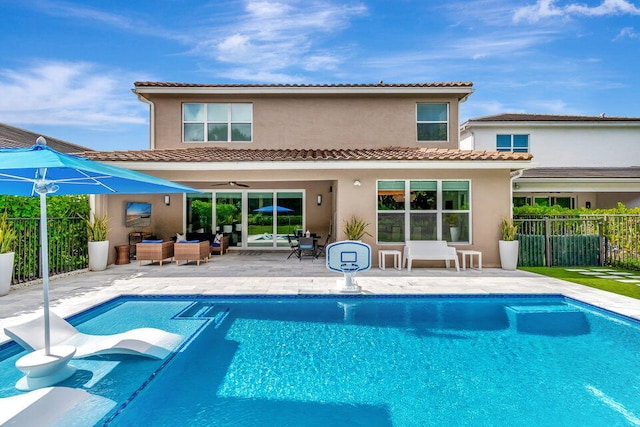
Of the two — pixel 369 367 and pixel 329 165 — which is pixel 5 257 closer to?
pixel 369 367

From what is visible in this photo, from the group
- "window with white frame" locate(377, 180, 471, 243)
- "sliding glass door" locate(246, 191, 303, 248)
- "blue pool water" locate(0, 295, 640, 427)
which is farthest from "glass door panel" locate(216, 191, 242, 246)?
"blue pool water" locate(0, 295, 640, 427)

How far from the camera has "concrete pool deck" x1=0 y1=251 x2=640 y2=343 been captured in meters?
7.68

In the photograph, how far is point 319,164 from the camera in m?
11.8

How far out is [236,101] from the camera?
51.5 ft

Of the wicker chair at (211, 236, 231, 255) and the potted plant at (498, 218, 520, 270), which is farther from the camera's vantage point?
the wicker chair at (211, 236, 231, 255)

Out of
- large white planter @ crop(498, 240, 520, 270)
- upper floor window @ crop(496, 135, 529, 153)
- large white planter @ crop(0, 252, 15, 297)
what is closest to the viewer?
large white planter @ crop(0, 252, 15, 297)

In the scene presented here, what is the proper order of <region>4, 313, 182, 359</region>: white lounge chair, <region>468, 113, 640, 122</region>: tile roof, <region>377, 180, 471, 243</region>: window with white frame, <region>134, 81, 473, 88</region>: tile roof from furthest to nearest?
<region>468, 113, 640, 122</region>: tile roof, <region>134, 81, 473, 88</region>: tile roof, <region>377, 180, 471, 243</region>: window with white frame, <region>4, 313, 182, 359</region>: white lounge chair

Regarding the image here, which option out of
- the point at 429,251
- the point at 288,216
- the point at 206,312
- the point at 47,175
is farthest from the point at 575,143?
the point at 47,175

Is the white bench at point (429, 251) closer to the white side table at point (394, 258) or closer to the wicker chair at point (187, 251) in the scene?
the white side table at point (394, 258)

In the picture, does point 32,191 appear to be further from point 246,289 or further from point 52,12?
point 52,12

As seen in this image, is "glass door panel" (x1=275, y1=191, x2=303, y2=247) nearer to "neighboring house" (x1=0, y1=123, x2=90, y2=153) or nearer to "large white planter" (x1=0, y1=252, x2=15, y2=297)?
"large white planter" (x1=0, y1=252, x2=15, y2=297)

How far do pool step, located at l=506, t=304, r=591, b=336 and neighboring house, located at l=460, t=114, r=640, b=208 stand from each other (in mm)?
14247

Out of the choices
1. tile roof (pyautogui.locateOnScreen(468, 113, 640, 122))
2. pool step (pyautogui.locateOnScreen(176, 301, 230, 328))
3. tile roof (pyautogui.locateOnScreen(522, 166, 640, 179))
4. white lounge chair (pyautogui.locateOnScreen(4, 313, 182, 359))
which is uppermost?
tile roof (pyautogui.locateOnScreen(468, 113, 640, 122))

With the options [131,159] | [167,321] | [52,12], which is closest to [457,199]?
[167,321]
